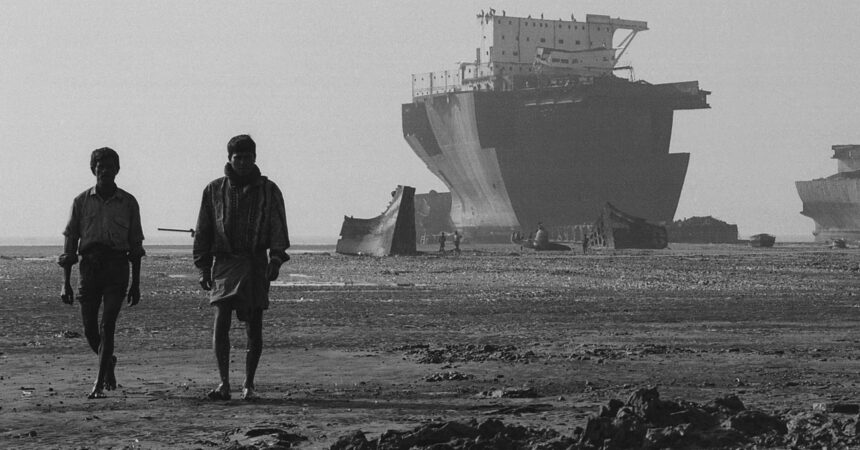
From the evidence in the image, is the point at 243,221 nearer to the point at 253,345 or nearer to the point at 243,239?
the point at 243,239

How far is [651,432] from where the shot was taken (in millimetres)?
5395

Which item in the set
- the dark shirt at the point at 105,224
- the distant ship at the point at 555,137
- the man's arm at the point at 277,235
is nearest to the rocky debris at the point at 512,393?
the man's arm at the point at 277,235

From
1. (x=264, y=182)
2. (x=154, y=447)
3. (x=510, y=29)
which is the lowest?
(x=154, y=447)

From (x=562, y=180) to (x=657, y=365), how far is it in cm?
8390

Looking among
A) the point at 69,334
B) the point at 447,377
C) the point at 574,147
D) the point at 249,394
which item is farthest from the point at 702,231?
the point at 249,394

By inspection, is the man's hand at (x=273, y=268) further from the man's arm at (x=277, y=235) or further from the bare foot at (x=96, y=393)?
the bare foot at (x=96, y=393)

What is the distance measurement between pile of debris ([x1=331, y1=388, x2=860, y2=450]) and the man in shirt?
10.2 ft

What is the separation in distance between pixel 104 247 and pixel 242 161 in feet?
3.47

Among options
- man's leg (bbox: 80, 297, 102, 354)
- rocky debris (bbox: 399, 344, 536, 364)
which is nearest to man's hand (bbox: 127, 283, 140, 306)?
man's leg (bbox: 80, 297, 102, 354)

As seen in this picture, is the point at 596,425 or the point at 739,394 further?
the point at 739,394

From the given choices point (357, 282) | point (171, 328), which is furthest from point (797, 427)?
point (357, 282)

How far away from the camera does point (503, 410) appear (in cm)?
694

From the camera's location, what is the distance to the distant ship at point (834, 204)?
11069cm

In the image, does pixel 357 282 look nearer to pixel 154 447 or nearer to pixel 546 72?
pixel 154 447
